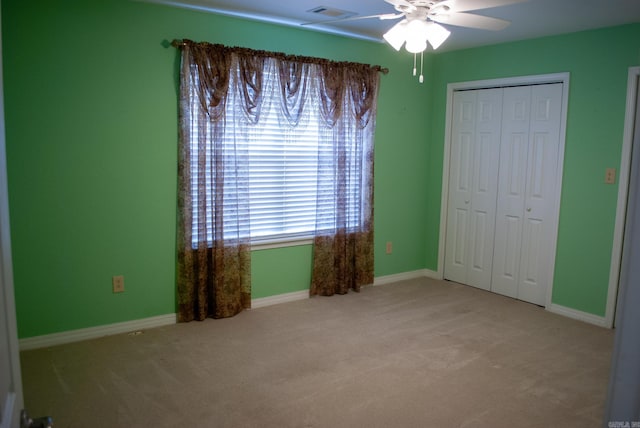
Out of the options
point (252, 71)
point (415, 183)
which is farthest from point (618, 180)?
point (252, 71)

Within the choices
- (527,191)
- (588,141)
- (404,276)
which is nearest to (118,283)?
(404,276)

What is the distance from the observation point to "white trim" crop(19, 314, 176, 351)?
341 centimetres

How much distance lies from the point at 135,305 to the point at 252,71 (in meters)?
2.06

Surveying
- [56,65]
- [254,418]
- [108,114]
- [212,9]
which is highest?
[212,9]

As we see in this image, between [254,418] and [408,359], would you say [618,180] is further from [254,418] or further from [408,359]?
[254,418]

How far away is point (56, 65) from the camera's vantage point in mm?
3297

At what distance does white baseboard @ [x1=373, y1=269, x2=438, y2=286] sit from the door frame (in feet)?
0.35

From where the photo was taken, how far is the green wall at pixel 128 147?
129 inches

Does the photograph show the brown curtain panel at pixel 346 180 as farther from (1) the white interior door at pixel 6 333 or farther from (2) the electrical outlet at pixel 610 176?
(1) the white interior door at pixel 6 333

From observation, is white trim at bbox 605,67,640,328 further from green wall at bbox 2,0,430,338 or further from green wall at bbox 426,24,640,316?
green wall at bbox 2,0,430,338

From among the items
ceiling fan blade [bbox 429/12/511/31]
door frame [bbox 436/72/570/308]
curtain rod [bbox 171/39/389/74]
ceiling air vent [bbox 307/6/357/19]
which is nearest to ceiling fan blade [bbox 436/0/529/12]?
ceiling fan blade [bbox 429/12/511/31]

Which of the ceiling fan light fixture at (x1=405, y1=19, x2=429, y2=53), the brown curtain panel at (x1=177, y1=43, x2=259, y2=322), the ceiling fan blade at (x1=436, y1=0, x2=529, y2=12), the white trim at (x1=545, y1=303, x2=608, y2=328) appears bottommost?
the white trim at (x1=545, y1=303, x2=608, y2=328)

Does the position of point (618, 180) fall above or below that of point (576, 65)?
below

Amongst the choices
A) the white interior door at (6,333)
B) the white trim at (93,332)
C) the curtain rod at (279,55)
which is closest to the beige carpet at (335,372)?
the white trim at (93,332)
